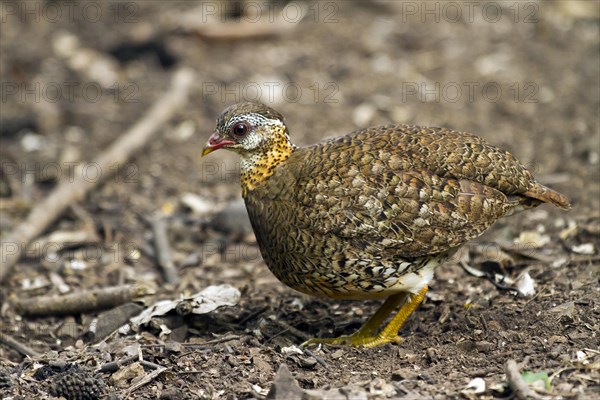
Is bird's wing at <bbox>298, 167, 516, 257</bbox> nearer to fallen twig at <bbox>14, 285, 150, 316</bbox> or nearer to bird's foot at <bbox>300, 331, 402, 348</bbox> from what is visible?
bird's foot at <bbox>300, 331, 402, 348</bbox>

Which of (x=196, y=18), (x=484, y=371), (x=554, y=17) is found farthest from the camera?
(x=554, y=17)

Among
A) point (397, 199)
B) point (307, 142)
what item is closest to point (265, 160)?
point (397, 199)

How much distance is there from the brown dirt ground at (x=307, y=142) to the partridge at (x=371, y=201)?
0.54 metres

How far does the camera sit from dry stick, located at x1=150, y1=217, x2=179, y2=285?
8000 millimetres

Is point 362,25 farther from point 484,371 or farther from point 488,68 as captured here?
point 484,371

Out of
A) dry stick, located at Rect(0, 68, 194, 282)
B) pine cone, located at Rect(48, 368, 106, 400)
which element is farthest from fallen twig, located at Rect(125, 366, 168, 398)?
dry stick, located at Rect(0, 68, 194, 282)

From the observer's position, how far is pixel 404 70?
12500 millimetres

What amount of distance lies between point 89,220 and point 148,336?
302cm

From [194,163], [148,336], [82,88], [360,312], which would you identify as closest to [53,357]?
[148,336]

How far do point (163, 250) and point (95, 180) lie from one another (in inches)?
67.1

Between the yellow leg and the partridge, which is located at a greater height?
the partridge

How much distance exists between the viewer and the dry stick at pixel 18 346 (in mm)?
6719

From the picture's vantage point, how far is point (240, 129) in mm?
6426

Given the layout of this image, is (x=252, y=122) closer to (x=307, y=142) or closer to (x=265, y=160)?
(x=265, y=160)
